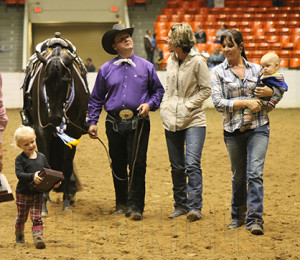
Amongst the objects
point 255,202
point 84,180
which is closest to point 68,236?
point 255,202

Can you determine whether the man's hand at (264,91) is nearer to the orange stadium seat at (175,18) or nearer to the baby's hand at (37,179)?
the baby's hand at (37,179)

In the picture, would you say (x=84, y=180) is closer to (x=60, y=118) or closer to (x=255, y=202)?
(x=60, y=118)

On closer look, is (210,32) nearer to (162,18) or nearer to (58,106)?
(162,18)

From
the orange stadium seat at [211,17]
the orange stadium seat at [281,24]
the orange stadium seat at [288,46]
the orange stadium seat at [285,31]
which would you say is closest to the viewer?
the orange stadium seat at [288,46]

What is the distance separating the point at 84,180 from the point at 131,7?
1826 centimetres

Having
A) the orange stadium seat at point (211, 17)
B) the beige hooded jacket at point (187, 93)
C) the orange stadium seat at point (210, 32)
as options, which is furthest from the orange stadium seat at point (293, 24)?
the beige hooded jacket at point (187, 93)

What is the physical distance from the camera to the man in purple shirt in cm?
608

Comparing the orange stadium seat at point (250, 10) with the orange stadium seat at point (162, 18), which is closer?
the orange stadium seat at point (162, 18)

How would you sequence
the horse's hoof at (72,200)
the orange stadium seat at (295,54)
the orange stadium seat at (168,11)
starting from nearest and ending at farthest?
the horse's hoof at (72,200)
the orange stadium seat at (295,54)
the orange stadium seat at (168,11)

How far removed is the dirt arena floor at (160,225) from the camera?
16.1ft

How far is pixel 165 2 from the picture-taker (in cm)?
2617

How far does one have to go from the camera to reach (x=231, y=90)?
5.54 meters

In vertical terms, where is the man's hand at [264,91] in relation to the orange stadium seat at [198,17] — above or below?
below

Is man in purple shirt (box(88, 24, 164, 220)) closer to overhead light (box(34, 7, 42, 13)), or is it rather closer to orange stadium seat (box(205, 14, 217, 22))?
orange stadium seat (box(205, 14, 217, 22))
